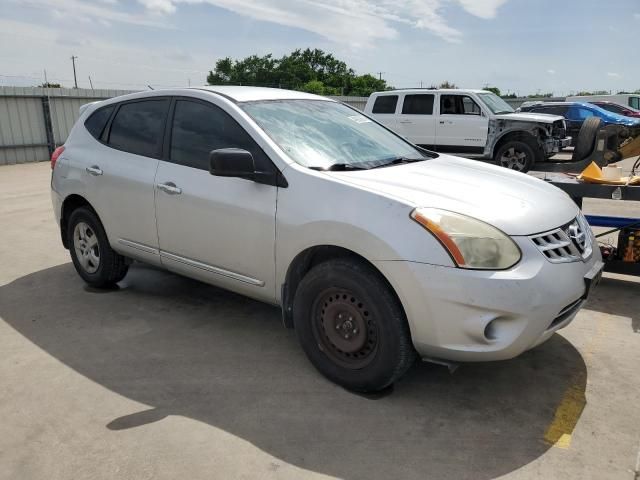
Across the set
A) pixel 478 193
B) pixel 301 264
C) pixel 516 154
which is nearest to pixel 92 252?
pixel 301 264

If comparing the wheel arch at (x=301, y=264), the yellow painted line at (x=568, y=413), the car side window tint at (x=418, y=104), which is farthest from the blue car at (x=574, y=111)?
the wheel arch at (x=301, y=264)

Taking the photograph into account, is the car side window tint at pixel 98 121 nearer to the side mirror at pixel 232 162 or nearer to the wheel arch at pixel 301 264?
the side mirror at pixel 232 162

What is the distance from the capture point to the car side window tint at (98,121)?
15.4 feet

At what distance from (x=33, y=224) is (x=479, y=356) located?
6946mm

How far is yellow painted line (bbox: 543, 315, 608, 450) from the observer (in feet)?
9.04

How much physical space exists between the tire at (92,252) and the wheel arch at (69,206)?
6cm

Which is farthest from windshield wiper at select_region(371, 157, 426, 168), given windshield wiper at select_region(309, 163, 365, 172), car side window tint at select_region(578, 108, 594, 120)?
car side window tint at select_region(578, 108, 594, 120)

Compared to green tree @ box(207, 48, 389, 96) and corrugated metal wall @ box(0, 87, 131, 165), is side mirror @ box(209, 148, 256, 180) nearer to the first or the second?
corrugated metal wall @ box(0, 87, 131, 165)

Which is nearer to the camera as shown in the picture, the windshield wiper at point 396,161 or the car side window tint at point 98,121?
the windshield wiper at point 396,161

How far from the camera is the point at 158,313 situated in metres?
4.44

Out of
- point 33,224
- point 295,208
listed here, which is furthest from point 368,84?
point 295,208

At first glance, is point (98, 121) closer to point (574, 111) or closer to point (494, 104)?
point (494, 104)

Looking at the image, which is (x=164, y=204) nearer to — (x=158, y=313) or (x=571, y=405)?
(x=158, y=313)

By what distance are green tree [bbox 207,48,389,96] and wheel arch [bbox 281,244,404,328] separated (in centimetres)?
5812
